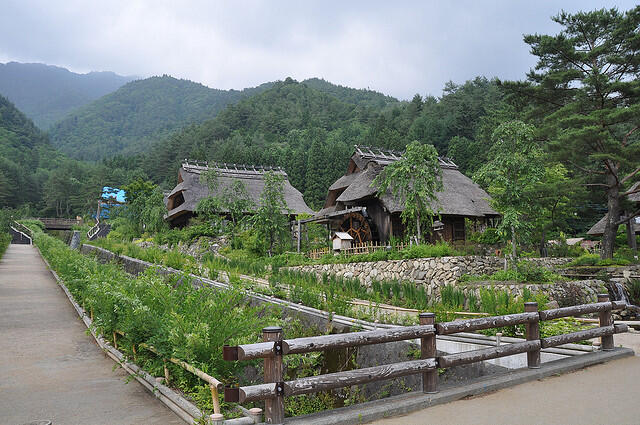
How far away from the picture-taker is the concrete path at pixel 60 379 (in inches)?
179

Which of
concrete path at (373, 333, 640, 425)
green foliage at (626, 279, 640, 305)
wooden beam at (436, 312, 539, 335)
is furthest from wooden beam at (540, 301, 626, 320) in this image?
green foliage at (626, 279, 640, 305)

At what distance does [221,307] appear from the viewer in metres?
5.00

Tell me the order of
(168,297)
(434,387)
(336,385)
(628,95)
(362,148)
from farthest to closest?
(362,148), (628,95), (168,297), (434,387), (336,385)

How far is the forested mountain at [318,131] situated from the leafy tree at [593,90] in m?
24.5

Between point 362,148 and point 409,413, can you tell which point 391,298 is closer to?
point 409,413

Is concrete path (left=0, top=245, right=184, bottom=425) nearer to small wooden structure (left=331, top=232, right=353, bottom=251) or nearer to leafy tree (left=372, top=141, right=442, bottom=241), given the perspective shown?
small wooden structure (left=331, top=232, right=353, bottom=251)

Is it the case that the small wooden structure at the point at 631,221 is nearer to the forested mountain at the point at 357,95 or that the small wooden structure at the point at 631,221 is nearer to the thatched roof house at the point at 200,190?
the thatched roof house at the point at 200,190

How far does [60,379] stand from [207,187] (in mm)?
27242

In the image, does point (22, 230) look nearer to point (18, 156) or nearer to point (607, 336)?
point (18, 156)

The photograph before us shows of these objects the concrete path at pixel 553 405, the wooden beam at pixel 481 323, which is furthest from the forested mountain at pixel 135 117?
the concrete path at pixel 553 405

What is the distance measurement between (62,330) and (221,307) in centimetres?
595

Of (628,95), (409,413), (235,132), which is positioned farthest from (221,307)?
(235,132)

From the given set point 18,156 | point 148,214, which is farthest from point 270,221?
point 18,156

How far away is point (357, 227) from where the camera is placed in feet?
83.0
